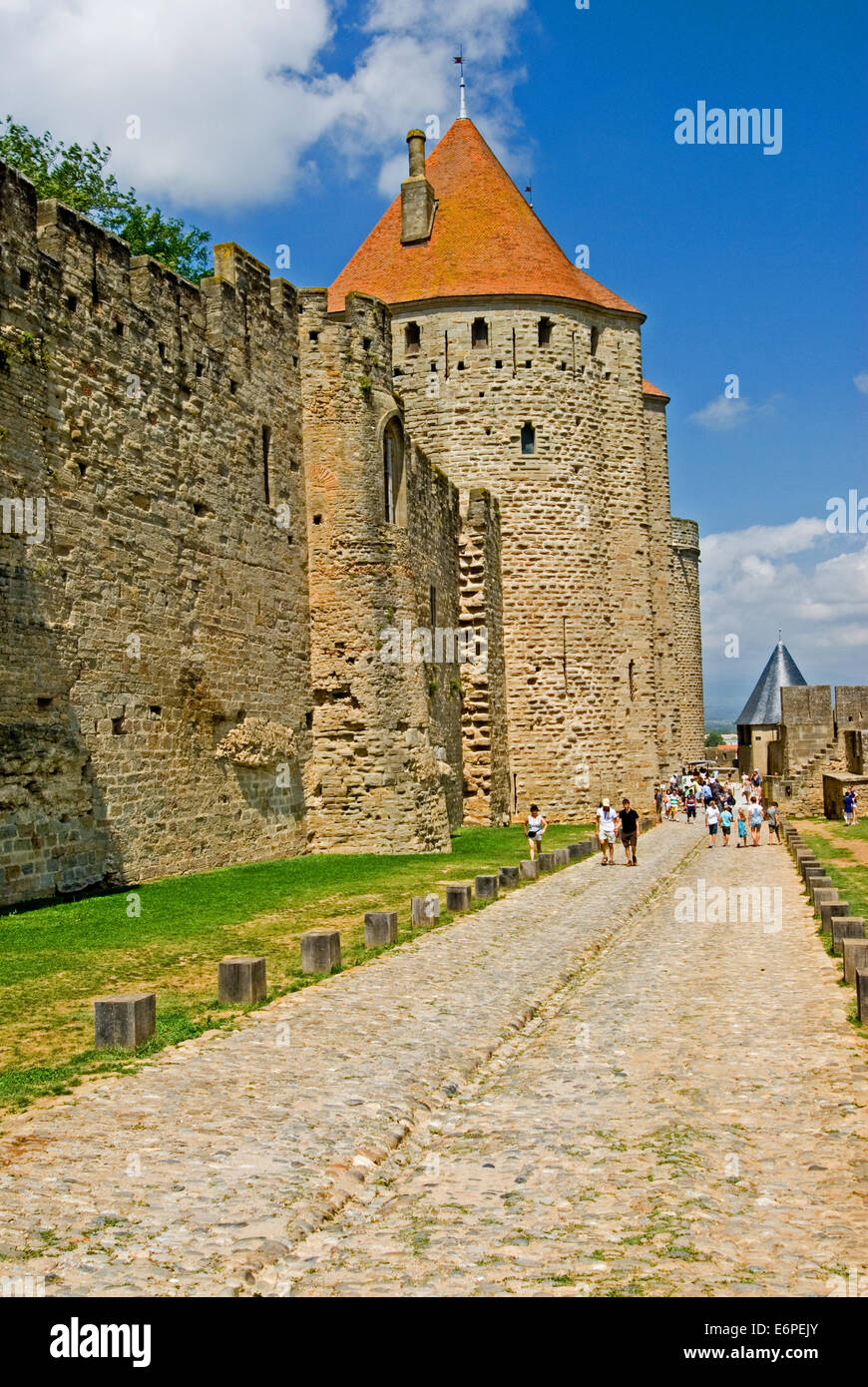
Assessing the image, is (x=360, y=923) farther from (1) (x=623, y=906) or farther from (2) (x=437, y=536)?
(2) (x=437, y=536)

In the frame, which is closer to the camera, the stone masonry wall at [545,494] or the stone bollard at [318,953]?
the stone bollard at [318,953]

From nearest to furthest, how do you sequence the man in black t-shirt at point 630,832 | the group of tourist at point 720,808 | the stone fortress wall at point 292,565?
1. the stone fortress wall at point 292,565
2. the man in black t-shirt at point 630,832
3. the group of tourist at point 720,808

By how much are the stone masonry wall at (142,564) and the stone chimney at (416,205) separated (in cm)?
1388

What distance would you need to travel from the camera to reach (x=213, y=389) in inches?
707

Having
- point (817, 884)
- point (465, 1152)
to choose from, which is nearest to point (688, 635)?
point (817, 884)

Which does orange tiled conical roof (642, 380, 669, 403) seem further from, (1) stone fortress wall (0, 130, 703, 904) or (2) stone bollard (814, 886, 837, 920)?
(2) stone bollard (814, 886, 837, 920)

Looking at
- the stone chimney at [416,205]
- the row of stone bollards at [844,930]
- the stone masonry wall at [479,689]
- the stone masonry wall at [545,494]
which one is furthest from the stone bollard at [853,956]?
the stone chimney at [416,205]

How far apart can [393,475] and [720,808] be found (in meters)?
12.1

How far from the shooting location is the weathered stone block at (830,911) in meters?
11.9

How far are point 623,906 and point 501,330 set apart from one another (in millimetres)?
19869

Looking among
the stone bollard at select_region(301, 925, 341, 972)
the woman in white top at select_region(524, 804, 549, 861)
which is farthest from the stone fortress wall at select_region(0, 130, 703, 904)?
the stone bollard at select_region(301, 925, 341, 972)

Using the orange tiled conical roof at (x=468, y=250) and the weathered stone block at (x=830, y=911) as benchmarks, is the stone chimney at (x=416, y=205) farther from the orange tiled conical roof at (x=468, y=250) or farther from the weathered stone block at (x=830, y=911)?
the weathered stone block at (x=830, y=911)

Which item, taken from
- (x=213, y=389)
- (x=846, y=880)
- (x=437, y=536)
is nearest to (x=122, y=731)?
(x=213, y=389)

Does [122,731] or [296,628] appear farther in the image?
[296,628]
